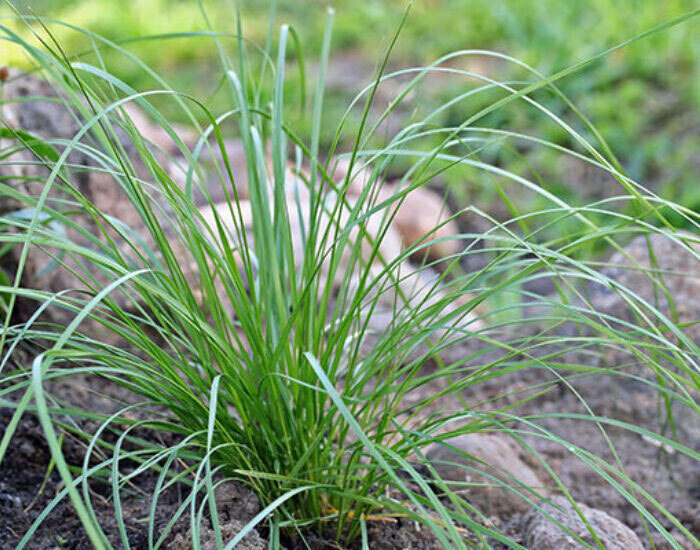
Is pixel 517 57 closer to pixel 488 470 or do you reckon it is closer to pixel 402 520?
pixel 488 470

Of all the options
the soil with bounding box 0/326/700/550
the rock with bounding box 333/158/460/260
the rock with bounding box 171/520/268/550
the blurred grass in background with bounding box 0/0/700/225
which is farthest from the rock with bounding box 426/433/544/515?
the rock with bounding box 333/158/460/260

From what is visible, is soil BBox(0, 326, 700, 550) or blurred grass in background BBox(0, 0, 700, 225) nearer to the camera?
soil BBox(0, 326, 700, 550)

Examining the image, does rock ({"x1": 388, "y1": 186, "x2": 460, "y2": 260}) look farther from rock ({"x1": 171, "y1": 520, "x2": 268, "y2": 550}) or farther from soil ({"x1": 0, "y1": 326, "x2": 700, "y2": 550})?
rock ({"x1": 171, "y1": 520, "x2": 268, "y2": 550})

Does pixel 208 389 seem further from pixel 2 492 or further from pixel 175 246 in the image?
pixel 175 246

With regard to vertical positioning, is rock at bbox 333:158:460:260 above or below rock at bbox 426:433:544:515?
above

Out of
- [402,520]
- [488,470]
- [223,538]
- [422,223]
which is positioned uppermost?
[422,223]

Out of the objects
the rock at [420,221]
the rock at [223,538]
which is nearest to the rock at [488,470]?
the rock at [223,538]

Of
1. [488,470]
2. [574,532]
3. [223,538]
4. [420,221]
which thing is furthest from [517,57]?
[223,538]
